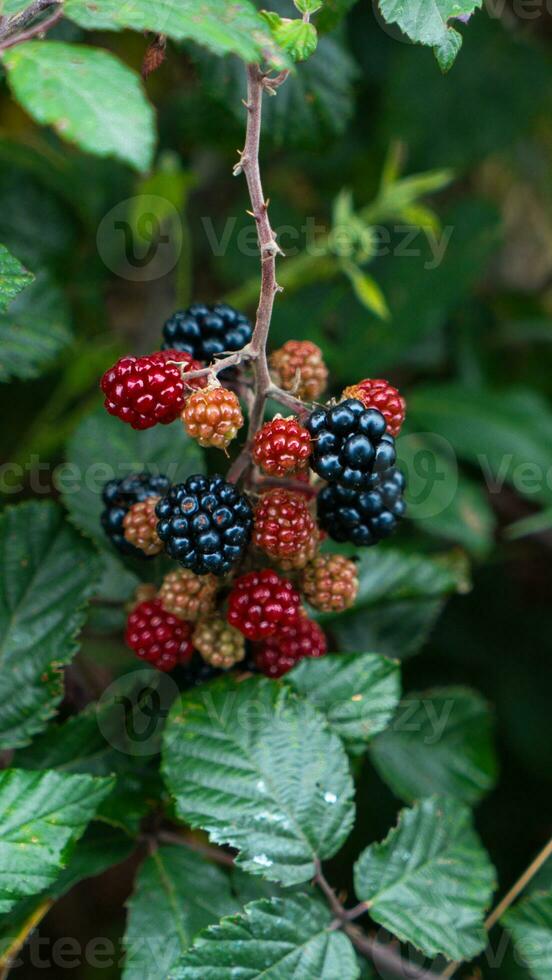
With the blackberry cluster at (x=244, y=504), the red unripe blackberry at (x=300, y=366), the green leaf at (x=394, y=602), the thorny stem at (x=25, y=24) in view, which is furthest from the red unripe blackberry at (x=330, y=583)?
the thorny stem at (x=25, y=24)

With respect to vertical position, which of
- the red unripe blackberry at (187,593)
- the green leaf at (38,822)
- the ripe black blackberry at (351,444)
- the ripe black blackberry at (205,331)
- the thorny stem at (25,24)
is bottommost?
the green leaf at (38,822)

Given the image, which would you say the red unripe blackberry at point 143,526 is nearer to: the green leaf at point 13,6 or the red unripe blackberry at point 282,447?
the red unripe blackberry at point 282,447

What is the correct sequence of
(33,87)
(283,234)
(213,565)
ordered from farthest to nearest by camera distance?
(283,234)
(213,565)
(33,87)

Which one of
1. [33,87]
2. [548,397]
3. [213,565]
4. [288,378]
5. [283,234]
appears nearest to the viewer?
[33,87]

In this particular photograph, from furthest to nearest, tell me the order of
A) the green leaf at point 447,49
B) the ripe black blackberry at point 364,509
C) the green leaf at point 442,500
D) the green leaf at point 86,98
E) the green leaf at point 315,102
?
the green leaf at point 442,500 < the green leaf at point 315,102 < the ripe black blackberry at point 364,509 < the green leaf at point 447,49 < the green leaf at point 86,98

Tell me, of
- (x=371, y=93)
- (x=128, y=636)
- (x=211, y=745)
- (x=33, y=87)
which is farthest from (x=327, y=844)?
(x=371, y=93)

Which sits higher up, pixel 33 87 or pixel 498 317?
pixel 33 87

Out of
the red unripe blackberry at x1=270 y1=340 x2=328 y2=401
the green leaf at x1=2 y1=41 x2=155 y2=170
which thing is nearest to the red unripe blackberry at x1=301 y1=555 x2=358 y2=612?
the red unripe blackberry at x1=270 y1=340 x2=328 y2=401

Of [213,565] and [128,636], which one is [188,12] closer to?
[213,565]
